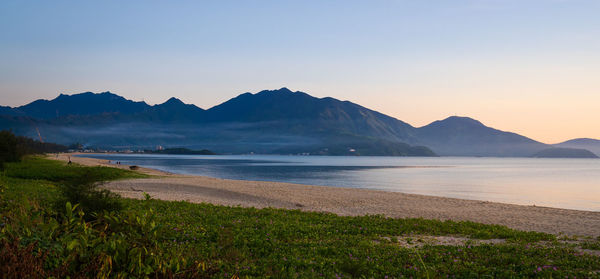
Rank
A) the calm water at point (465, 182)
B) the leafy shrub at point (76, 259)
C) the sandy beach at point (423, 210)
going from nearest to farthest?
the leafy shrub at point (76, 259)
the sandy beach at point (423, 210)
the calm water at point (465, 182)

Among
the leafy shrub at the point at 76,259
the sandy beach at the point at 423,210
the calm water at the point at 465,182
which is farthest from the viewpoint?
the calm water at the point at 465,182

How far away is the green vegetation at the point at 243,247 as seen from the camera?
4.39m

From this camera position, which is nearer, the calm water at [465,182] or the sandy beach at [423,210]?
the sandy beach at [423,210]

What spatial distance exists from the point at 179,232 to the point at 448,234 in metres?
9.26

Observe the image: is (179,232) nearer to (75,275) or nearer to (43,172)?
(75,275)

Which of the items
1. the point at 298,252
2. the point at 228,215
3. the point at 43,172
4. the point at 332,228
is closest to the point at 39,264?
the point at 298,252

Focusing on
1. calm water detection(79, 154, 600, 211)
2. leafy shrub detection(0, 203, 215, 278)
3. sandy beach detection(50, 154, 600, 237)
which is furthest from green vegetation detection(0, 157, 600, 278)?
calm water detection(79, 154, 600, 211)

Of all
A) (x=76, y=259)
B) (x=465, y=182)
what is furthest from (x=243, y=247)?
(x=465, y=182)

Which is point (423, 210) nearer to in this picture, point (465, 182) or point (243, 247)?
point (243, 247)

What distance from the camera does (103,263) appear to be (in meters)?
4.36

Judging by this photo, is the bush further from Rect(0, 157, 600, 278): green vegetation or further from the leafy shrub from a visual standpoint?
the leafy shrub

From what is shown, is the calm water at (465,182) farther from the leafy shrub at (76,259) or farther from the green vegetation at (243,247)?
the leafy shrub at (76,259)

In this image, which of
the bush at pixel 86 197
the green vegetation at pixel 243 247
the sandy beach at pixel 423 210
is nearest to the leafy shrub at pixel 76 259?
the green vegetation at pixel 243 247

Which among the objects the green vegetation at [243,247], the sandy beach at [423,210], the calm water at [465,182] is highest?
the green vegetation at [243,247]
